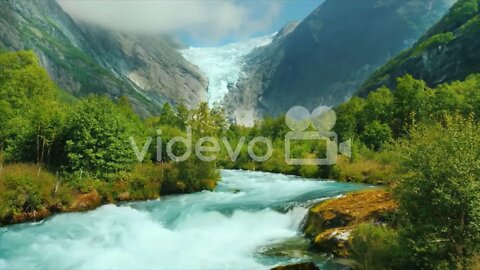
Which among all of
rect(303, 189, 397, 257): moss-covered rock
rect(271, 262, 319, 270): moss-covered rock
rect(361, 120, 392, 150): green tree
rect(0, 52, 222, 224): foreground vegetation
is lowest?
rect(271, 262, 319, 270): moss-covered rock

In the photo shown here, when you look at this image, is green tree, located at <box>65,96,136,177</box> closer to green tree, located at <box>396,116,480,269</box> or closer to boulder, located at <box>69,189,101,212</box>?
boulder, located at <box>69,189,101,212</box>

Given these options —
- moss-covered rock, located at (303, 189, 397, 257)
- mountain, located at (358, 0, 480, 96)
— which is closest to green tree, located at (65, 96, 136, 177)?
moss-covered rock, located at (303, 189, 397, 257)

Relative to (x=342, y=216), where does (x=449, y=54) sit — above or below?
above

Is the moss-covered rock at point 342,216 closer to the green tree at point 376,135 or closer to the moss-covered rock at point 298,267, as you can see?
the moss-covered rock at point 298,267

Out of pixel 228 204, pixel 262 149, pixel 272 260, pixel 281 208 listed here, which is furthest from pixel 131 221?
pixel 262 149

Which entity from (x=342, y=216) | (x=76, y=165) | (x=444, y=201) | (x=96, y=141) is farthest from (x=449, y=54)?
(x=444, y=201)

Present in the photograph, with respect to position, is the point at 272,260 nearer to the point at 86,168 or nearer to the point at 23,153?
the point at 86,168

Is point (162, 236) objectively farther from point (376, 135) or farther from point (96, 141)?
point (376, 135)
